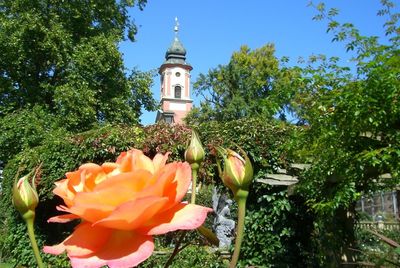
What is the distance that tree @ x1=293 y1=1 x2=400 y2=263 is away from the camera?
11.6 feet

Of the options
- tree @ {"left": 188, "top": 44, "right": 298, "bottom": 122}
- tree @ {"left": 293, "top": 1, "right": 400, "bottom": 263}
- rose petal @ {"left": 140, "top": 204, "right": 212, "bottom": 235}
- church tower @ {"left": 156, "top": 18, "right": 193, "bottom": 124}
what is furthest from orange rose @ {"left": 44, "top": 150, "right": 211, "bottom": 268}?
church tower @ {"left": 156, "top": 18, "right": 193, "bottom": 124}

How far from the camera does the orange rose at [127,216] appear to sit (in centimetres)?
46

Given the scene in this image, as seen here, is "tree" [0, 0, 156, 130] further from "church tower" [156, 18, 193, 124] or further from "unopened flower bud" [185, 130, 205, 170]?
"church tower" [156, 18, 193, 124]

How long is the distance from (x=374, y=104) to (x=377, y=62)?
1.62ft

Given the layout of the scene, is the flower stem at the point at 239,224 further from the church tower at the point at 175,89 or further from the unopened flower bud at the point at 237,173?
the church tower at the point at 175,89

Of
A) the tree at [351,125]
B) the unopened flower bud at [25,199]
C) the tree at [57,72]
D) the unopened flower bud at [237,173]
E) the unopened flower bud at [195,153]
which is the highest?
the tree at [57,72]

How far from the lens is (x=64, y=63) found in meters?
16.4

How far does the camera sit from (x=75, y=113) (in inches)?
609

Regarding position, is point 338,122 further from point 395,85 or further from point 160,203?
point 160,203

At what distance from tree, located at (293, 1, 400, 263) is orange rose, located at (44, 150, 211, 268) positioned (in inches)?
126

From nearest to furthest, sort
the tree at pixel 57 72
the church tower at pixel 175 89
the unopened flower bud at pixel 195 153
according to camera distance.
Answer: the unopened flower bud at pixel 195 153, the tree at pixel 57 72, the church tower at pixel 175 89

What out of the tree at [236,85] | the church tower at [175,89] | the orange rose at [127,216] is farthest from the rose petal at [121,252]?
the church tower at [175,89]

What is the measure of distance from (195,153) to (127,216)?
0.28 metres

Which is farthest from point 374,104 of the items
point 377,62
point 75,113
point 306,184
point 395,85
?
point 75,113
